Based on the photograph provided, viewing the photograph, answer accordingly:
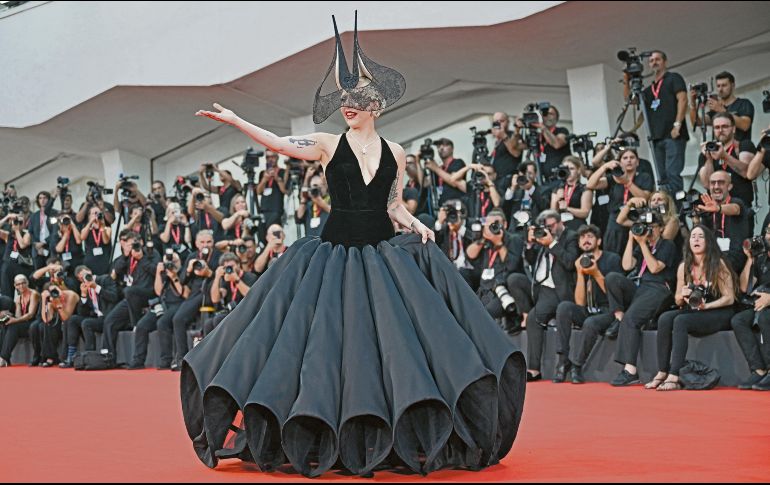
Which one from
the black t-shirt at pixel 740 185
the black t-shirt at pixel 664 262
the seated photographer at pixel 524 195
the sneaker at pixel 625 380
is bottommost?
the sneaker at pixel 625 380

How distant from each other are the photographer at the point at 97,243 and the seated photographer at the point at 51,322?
461mm

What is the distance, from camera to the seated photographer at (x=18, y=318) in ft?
34.4

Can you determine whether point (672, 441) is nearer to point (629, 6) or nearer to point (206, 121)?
point (629, 6)

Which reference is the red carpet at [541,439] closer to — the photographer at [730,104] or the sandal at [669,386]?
the sandal at [669,386]

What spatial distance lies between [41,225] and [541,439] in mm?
8740

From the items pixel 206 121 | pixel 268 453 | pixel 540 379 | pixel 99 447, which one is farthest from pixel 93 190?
pixel 268 453

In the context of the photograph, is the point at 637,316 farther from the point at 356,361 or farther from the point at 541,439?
the point at 356,361

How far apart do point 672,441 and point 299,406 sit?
5.14ft

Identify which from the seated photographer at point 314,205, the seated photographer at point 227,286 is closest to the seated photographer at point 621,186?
the seated photographer at point 314,205

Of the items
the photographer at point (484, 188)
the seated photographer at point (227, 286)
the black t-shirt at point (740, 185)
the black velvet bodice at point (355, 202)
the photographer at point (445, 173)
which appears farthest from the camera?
the photographer at point (445, 173)

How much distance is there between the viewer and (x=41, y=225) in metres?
11.1

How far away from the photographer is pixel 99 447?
11.7 feet

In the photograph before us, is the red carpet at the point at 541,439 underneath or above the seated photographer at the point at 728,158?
underneath

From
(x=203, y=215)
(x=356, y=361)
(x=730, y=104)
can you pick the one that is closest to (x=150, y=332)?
(x=203, y=215)
